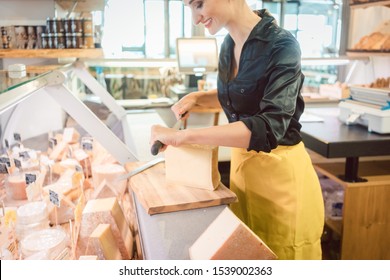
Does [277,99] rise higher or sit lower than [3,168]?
higher

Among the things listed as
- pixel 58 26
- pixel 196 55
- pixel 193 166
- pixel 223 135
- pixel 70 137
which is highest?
pixel 58 26

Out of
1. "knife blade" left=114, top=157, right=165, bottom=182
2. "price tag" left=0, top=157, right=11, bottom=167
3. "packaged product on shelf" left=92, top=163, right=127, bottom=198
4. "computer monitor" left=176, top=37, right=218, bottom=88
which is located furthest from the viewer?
"computer monitor" left=176, top=37, right=218, bottom=88

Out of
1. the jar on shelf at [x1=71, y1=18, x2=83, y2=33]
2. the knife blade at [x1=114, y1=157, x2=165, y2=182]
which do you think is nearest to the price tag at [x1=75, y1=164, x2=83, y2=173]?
the knife blade at [x1=114, y1=157, x2=165, y2=182]

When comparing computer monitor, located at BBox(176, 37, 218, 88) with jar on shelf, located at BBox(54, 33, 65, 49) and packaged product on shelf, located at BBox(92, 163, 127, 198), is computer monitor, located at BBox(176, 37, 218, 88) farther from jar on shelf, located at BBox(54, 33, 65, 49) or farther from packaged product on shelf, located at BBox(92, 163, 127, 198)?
packaged product on shelf, located at BBox(92, 163, 127, 198)

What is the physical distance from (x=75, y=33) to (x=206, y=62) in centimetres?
132

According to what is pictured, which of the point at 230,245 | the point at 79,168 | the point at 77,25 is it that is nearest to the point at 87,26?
the point at 77,25

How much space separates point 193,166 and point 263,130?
0.24 metres

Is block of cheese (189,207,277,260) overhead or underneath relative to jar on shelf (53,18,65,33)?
underneath

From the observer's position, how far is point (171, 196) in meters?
1.06

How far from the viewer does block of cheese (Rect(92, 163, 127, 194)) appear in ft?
4.80

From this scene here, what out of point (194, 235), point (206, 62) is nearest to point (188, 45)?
point (206, 62)

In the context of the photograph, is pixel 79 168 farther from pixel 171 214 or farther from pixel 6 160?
pixel 171 214

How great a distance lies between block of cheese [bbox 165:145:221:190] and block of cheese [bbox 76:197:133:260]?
187 millimetres
